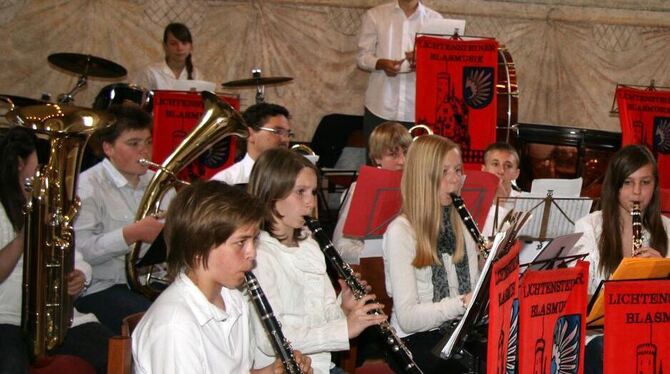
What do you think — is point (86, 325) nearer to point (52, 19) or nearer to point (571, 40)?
point (52, 19)

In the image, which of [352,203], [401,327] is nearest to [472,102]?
[352,203]

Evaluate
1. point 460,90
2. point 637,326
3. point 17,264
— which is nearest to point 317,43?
point 460,90

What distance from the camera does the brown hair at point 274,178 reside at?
3.43m

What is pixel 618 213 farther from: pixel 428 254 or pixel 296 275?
pixel 296 275

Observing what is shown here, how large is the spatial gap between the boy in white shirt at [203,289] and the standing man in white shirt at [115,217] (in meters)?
1.15

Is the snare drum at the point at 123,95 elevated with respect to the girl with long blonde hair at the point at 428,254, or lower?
elevated

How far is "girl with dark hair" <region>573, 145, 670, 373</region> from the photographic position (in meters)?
4.30

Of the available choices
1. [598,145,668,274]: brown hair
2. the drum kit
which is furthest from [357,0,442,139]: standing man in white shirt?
[598,145,668,274]: brown hair

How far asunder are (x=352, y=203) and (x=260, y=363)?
103cm

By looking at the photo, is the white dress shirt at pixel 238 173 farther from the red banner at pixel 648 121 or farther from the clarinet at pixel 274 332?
the red banner at pixel 648 121

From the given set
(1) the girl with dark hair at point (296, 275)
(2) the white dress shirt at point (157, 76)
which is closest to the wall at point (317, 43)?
(2) the white dress shirt at point (157, 76)

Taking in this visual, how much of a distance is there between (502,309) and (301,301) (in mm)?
851

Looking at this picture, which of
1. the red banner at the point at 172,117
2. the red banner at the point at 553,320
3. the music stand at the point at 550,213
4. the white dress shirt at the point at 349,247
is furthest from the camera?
the red banner at the point at 172,117

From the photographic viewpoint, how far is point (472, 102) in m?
6.23
